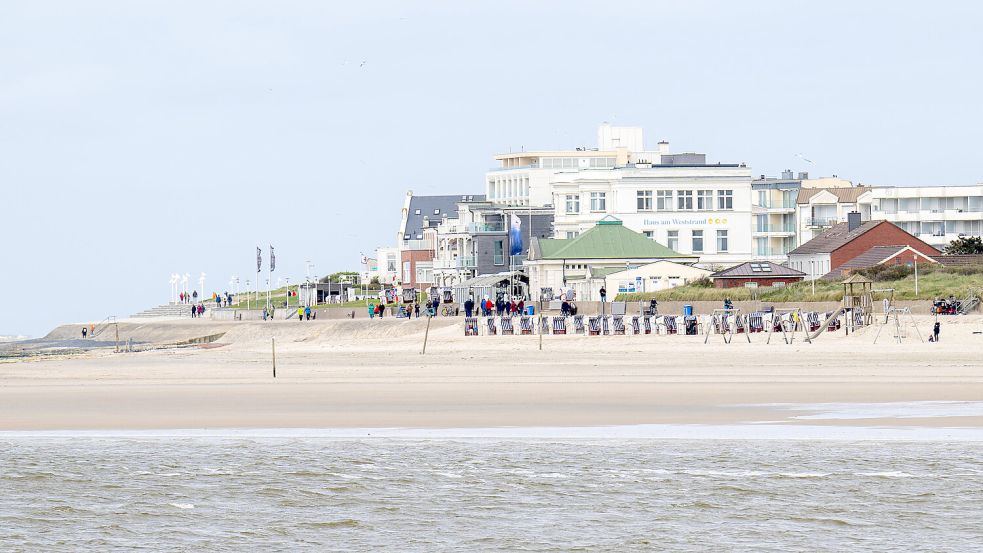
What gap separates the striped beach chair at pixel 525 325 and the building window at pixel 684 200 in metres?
36.2

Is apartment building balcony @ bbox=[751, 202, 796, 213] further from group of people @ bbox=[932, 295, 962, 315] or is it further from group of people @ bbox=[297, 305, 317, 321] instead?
group of people @ bbox=[932, 295, 962, 315]

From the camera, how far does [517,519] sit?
18.1 meters

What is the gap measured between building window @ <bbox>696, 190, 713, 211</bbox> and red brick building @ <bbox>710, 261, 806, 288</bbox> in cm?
1885

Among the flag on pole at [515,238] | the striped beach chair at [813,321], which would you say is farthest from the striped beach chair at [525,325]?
the flag on pole at [515,238]

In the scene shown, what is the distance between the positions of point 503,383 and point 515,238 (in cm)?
6662

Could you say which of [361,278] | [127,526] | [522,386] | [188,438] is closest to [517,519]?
[127,526]

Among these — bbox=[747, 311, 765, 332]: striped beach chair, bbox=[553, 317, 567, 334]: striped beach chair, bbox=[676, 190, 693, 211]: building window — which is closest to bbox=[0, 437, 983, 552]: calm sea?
bbox=[747, 311, 765, 332]: striped beach chair

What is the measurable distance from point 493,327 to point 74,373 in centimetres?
2148

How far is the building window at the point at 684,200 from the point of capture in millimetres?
94312

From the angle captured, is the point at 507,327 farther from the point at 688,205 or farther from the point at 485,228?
the point at 485,228

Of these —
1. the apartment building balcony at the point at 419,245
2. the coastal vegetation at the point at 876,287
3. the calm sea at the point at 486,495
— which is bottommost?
the calm sea at the point at 486,495

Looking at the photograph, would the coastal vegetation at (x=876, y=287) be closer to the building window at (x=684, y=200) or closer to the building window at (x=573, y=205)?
the building window at (x=684, y=200)

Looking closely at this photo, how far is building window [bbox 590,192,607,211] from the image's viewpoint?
320 feet

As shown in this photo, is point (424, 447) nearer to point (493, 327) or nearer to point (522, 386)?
point (522, 386)
